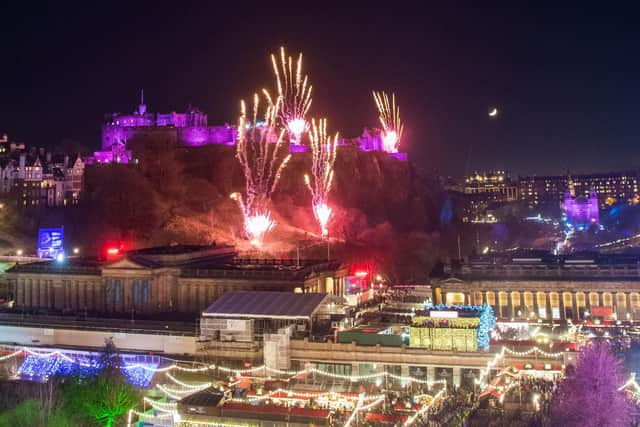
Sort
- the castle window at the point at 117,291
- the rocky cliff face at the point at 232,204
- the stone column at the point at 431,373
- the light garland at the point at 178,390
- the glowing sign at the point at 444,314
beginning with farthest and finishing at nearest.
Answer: the rocky cliff face at the point at 232,204, the castle window at the point at 117,291, the light garland at the point at 178,390, the glowing sign at the point at 444,314, the stone column at the point at 431,373

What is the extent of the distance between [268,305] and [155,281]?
51.3ft

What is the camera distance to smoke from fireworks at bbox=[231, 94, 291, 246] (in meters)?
90.1

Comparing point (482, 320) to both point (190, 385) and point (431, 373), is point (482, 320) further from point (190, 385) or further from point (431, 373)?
point (190, 385)

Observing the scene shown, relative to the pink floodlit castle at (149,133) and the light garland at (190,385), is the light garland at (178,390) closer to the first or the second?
the light garland at (190,385)

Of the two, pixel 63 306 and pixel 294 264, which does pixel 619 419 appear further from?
pixel 63 306

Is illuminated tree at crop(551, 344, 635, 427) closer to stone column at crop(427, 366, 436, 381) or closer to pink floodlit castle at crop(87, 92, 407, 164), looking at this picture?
stone column at crop(427, 366, 436, 381)

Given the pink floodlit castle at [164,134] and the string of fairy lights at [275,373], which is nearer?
the string of fairy lights at [275,373]

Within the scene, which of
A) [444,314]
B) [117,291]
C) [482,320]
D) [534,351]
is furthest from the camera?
[117,291]

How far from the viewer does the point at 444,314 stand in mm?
33062

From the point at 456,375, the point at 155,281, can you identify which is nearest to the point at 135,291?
the point at 155,281

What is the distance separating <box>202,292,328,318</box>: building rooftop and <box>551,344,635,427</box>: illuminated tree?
15.6 meters

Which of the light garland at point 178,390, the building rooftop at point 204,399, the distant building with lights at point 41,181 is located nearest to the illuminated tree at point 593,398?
the building rooftop at point 204,399

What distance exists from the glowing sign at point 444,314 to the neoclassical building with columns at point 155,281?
14907 millimetres

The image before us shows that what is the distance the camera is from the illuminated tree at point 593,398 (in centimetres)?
2436
